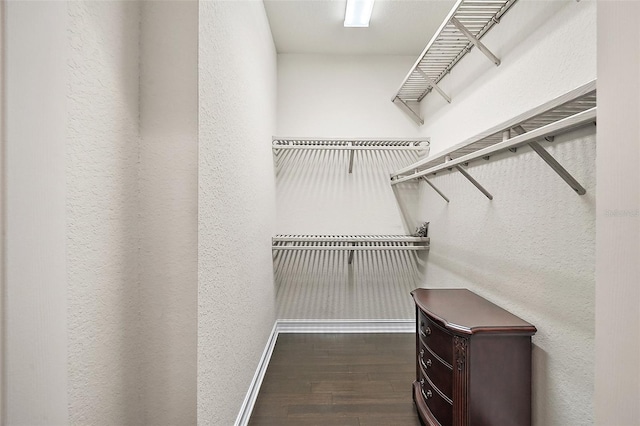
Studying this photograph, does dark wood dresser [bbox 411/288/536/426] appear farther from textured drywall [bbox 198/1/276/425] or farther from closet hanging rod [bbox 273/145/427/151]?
closet hanging rod [bbox 273/145/427/151]

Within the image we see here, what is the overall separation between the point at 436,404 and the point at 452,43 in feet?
7.55

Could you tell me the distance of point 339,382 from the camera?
6.58 feet

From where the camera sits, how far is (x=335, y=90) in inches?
116

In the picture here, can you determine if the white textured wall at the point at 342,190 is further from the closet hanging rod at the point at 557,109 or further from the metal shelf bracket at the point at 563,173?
the metal shelf bracket at the point at 563,173

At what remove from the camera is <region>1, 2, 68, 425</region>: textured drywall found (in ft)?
1.75

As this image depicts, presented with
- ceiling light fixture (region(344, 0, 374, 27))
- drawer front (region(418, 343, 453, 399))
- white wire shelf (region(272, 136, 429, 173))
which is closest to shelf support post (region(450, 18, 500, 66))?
ceiling light fixture (region(344, 0, 374, 27))

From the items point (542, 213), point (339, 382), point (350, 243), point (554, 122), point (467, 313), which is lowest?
point (339, 382)

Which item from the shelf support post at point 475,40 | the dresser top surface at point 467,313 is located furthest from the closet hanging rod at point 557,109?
the dresser top surface at point 467,313

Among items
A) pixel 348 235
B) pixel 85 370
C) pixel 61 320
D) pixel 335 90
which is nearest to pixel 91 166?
pixel 61 320

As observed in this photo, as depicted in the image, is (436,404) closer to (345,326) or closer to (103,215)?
(345,326)

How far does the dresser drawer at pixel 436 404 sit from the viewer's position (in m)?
1.34

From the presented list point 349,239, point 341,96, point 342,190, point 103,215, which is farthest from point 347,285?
point 103,215

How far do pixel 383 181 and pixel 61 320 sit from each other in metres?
2.74

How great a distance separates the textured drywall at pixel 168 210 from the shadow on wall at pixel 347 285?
2.00m
